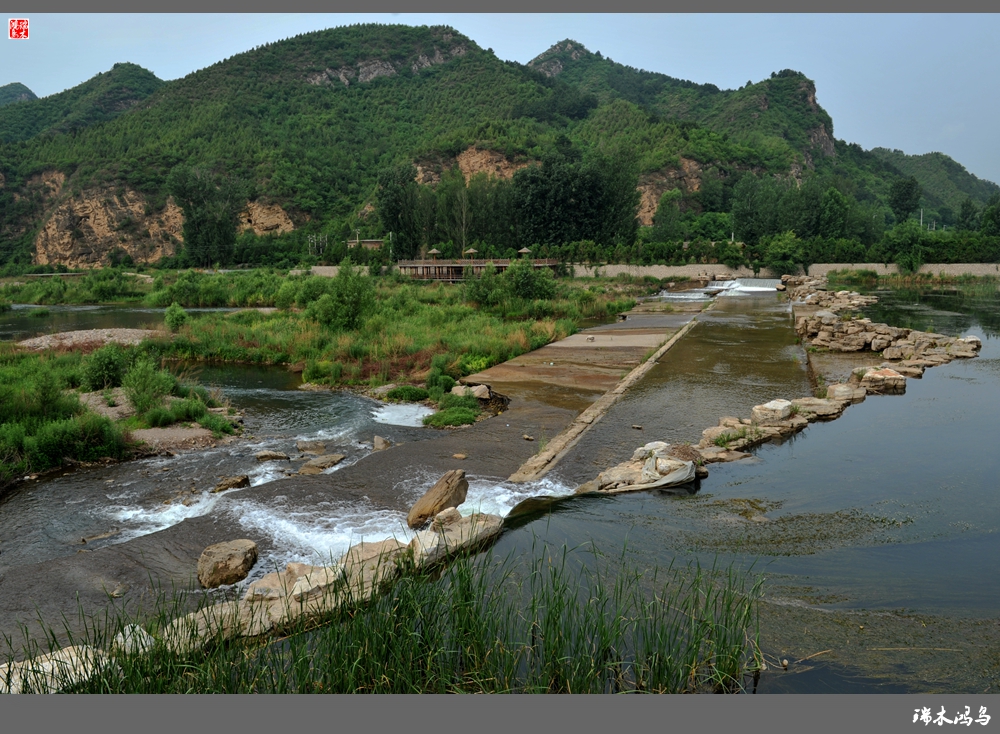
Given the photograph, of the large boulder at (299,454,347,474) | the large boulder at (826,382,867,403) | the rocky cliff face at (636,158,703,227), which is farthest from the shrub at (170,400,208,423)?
the rocky cliff face at (636,158,703,227)

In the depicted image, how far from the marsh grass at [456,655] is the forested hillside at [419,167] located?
45.3 metres

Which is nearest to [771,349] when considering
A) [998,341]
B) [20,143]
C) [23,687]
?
[998,341]

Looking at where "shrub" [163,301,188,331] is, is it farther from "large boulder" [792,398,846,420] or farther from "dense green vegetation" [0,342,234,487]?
"large boulder" [792,398,846,420]

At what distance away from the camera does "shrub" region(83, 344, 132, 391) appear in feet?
41.1

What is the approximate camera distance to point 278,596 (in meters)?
4.80

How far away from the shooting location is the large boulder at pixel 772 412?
9531 millimetres

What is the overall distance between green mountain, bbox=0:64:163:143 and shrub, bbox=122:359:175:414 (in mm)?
97573

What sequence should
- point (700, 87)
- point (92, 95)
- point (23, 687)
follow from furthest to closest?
→ point (700, 87)
point (92, 95)
point (23, 687)

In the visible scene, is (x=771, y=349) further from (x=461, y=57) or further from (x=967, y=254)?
(x=461, y=57)

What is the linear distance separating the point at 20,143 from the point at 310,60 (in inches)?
1952

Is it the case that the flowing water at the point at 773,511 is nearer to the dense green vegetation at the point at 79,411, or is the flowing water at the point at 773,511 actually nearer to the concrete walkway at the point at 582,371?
the concrete walkway at the point at 582,371

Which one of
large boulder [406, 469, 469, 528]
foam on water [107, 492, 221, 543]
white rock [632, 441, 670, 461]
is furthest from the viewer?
white rock [632, 441, 670, 461]

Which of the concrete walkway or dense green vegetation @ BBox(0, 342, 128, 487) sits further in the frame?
the concrete walkway

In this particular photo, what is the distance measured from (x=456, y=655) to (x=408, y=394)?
8961mm
